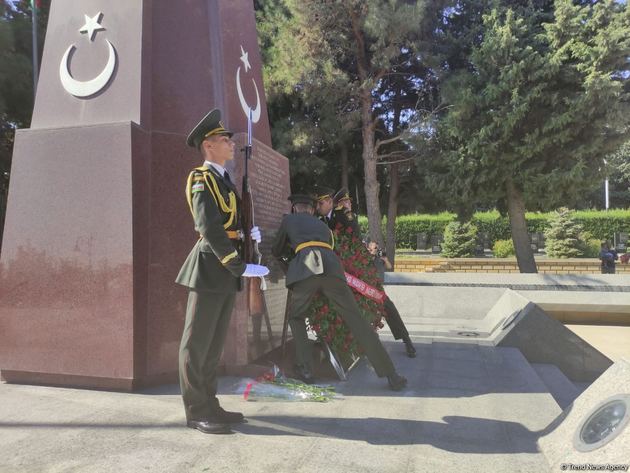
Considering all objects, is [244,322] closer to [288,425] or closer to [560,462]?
[288,425]

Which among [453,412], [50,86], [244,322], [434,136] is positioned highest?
[434,136]

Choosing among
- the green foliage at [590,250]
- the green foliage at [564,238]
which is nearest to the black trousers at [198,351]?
the green foliage at [564,238]

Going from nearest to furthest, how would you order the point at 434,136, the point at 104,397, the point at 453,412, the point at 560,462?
the point at 560,462, the point at 453,412, the point at 104,397, the point at 434,136

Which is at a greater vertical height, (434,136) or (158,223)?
(434,136)

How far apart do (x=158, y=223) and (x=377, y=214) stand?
11.8m

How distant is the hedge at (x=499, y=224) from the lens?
2702 cm

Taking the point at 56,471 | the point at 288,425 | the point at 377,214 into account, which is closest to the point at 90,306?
the point at 56,471

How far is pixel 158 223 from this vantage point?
4230 mm

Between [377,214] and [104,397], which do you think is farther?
[377,214]

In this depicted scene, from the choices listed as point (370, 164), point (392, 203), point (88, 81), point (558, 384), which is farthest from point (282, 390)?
point (392, 203)

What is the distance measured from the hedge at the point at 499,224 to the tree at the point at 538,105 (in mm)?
12047

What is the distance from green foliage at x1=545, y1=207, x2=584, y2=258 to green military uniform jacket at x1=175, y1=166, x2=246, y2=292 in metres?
23.3

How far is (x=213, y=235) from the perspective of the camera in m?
2.95

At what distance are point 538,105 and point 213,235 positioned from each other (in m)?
12.6
